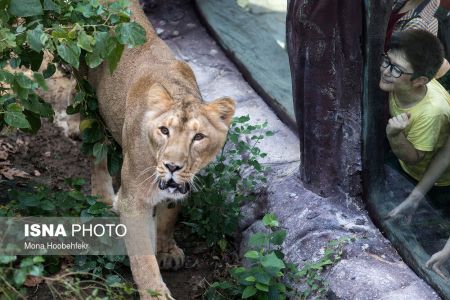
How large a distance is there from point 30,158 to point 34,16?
217cm

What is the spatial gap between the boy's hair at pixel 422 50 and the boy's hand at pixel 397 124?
0.82 feet

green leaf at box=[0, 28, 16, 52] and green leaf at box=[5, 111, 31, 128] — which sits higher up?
green leaf at box=[0, 28, 16, 52]

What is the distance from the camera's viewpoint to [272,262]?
4969 mm

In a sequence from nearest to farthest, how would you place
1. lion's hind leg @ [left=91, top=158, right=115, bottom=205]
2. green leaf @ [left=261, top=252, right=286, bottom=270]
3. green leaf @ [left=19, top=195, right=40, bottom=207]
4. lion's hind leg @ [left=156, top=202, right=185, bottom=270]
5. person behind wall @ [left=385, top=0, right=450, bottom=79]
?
person behind wall @ [left=385, top=0, right=450, bottom=79]
green leaf @ [left=261, top=252, right=286, bottom=270]
green leaf @ [left=19, top=195, right=40, bottom=207]
lion's hind leg @ [left=156, top=202, right=185, bottom=270]
lion's hind leg @ [left=91, top=158, right=115, bottom=205]

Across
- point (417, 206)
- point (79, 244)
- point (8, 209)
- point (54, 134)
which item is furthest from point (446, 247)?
point (54, 134)

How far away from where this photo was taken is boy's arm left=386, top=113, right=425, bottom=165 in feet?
16.5

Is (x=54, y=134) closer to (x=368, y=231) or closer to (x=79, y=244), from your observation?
(x=79, y=244)

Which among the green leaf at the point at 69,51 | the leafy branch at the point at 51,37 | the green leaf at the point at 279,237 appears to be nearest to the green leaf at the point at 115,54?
the leafy branch at the point at 51,37

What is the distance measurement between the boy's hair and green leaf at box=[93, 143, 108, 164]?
6.92 ft

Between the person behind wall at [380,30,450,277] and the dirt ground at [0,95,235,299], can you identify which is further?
the dirt ground at [0,95,235,299]

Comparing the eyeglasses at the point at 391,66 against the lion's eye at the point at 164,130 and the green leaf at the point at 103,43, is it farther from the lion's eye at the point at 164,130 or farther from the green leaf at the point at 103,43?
the green leaf at the point at 103,43

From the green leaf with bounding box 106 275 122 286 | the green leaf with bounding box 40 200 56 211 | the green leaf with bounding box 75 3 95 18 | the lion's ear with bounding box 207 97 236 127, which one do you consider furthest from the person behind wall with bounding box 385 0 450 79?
the green leaf with bounding box 40 200 56 211

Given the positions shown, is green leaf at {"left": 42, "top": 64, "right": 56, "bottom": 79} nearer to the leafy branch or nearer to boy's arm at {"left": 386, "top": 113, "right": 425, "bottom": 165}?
the leafy branch

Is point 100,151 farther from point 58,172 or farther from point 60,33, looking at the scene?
point 60,33
